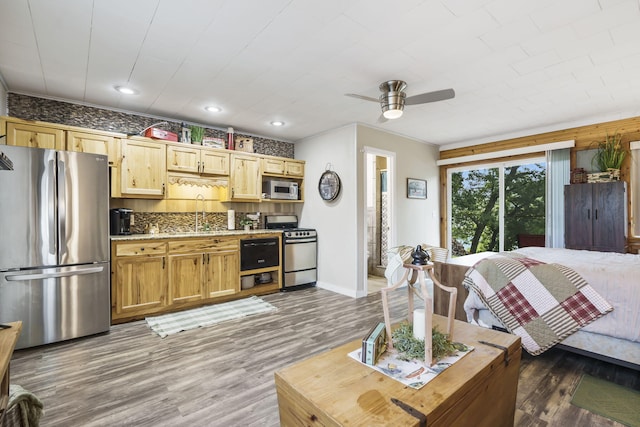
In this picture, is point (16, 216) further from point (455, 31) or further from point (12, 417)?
point (455, 31)

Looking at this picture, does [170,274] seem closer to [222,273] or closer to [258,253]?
[222,273]

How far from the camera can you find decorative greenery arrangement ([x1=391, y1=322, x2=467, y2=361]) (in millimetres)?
1405

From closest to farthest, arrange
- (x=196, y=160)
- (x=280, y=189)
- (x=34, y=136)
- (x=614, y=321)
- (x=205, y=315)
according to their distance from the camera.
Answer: (x=614, y=321)
(x=34, y=136)
(x=205, y=315)
(x=196, y=160)
(x=280, y=189)

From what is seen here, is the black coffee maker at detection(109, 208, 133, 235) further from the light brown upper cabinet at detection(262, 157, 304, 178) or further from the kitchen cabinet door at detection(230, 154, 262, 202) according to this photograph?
the light brown upper cabinet at detection(262, 157, 304, 178)

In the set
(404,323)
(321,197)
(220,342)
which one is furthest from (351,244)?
(404,323)

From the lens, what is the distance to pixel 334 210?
4.88 metres

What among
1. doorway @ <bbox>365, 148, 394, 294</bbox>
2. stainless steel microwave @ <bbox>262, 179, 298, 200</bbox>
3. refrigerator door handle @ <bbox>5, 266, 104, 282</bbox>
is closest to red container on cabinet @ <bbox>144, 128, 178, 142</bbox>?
stainless steel microwave @ <bbox>262, 179, 298, 200</bbox>

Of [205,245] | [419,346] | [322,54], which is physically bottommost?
[419,346]

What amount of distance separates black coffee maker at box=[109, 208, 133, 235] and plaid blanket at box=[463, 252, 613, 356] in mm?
4046

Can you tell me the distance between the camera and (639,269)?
2.25 m

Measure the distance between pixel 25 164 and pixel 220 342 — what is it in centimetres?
245

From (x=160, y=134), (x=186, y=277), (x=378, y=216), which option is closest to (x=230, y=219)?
(x=186, y=277)

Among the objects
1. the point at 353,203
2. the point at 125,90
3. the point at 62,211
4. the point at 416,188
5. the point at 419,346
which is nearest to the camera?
the point at 419,346

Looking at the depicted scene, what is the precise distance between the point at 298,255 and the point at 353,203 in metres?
1.28
